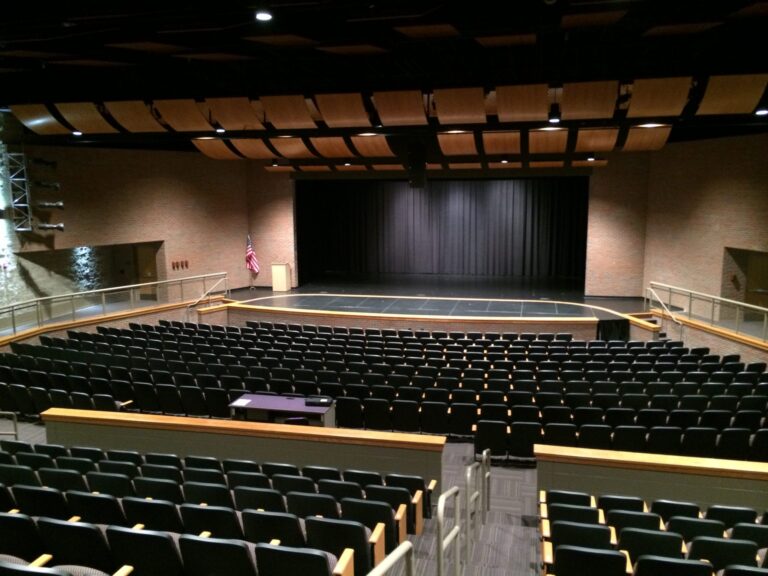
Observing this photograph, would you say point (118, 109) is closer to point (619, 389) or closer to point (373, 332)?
point (373, 332)

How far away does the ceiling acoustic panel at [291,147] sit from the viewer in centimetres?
1733

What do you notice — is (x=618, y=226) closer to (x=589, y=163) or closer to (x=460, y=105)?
(x=589, y=163)

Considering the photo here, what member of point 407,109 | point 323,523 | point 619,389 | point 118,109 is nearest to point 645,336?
point 619,389

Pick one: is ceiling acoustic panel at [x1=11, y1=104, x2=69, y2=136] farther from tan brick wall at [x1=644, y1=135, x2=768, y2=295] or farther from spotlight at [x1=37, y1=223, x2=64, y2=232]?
tan brick wall at [x1=644, y1=135, x2=768, y2=295]

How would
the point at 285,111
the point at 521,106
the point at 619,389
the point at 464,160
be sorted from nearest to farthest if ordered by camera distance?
the point at 619,389 → the point at 521,106 → the point at 285,111 → the point at 464,160

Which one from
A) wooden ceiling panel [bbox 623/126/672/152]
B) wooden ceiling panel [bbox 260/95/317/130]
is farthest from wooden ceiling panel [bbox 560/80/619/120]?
wooden ceiling panel [bbox 260/95/317/130]

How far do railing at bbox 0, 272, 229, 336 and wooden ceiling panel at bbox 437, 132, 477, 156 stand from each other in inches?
322

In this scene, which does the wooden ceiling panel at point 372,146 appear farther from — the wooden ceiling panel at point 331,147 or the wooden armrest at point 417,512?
the wooden armrest at point 417,512

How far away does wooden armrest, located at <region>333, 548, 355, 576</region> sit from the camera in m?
3.85

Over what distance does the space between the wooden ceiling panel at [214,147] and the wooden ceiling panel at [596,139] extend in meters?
10.2

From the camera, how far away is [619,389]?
9406 mm

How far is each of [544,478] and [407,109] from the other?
938 centimetres

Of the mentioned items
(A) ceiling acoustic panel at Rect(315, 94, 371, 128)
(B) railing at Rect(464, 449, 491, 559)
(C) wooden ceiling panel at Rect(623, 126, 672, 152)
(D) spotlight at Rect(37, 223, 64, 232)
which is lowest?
(B) railing at Rect(464, 449, 491, 559)

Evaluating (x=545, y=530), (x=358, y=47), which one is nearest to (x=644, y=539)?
(x=545, y=530)
